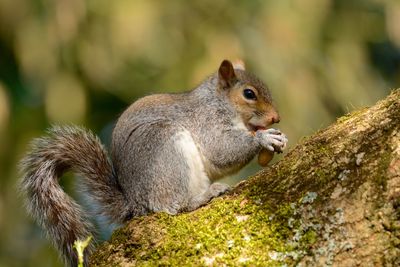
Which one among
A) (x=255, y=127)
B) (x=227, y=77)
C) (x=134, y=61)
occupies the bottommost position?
(x=255, y=127)

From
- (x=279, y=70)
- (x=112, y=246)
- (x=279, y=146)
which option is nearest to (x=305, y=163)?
(x=112, y=246)

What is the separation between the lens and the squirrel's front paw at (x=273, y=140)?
3.15 meters

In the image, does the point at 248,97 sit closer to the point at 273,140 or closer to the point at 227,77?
the point at 227,77

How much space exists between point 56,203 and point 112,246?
0.68 metres

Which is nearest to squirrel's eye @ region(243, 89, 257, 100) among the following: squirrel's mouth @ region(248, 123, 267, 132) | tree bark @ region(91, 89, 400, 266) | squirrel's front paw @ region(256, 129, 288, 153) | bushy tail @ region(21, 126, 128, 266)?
squirrel's mouth @ region(248, 123, 267, 132)

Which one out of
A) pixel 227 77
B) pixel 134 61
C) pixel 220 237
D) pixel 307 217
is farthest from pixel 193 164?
pixel 134 61

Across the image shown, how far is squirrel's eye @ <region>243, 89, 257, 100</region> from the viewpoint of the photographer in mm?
3697

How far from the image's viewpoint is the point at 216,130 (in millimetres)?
3510

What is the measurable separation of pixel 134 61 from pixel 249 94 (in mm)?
2264

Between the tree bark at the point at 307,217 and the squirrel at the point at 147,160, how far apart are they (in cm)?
48

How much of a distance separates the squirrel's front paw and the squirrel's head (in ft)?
1.02

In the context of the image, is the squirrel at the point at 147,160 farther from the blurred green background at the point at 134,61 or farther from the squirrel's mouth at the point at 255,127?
the blurred green background at the point at 134,61

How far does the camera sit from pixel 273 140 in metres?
3.19

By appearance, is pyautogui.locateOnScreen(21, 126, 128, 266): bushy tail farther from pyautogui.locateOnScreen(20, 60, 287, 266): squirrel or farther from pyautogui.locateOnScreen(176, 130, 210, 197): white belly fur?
pyautogui.locateOnScreen(176, 130, 210, 197): white belly fur
